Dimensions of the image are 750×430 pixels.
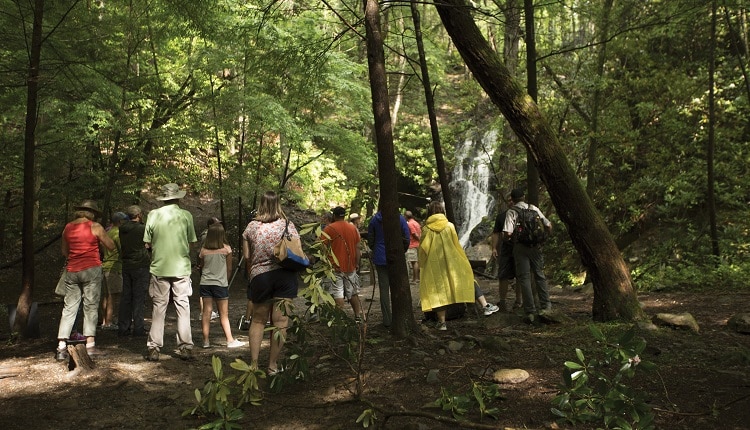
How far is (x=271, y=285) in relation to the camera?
5.60 m

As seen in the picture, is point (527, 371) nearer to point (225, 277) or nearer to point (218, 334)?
point (225, 277)

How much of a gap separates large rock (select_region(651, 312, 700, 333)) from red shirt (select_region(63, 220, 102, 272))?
6.81 metres

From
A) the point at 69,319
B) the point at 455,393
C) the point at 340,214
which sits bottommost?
the point at 455,393

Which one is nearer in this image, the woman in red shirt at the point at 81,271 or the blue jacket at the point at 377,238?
the woman in red shirt at the point at 81,271

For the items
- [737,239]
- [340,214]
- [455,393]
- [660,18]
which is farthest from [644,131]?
[455,393]

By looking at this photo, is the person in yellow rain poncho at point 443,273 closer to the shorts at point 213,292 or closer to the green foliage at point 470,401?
the shorts at point 213,292

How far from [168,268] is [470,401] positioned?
159 inches

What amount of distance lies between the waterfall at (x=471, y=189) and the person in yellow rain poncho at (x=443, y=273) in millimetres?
13728

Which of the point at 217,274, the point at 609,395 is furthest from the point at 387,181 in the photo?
the point at 609,395

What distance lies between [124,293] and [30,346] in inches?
53.7

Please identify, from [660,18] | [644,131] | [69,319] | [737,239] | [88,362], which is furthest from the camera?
[644,131]

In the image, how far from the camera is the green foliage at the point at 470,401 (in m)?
4.07

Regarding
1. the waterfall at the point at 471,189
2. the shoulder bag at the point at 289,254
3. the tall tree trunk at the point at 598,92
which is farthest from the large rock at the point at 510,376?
the waterfall at the point at 471,189

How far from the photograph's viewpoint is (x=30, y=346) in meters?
7.85
